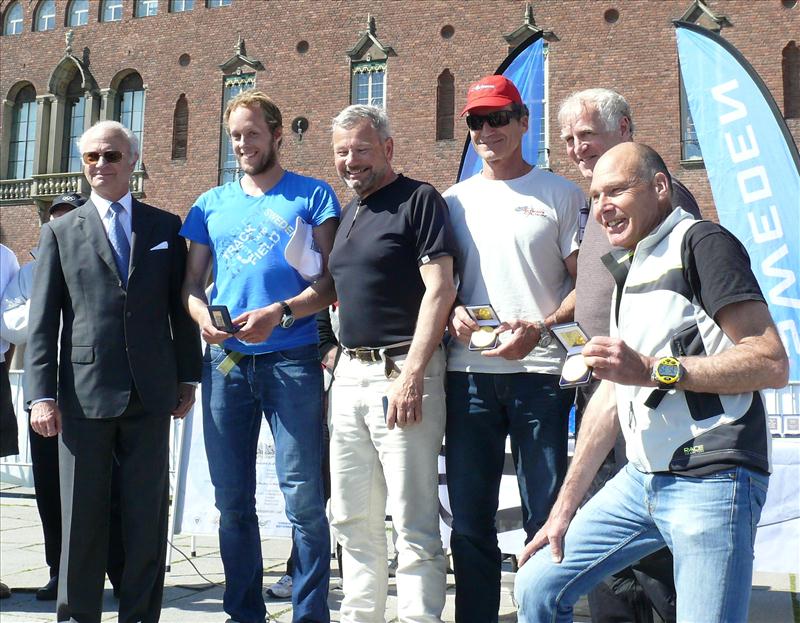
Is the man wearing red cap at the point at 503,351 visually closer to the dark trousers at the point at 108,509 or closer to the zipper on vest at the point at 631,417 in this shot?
the zipper on vest at the point at 631,417

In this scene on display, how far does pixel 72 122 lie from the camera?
24734mm

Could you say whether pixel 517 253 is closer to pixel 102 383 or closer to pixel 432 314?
pixel 432 314

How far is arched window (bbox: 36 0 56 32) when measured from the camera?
82.6 ft

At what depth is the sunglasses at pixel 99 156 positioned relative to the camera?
3.86 metres

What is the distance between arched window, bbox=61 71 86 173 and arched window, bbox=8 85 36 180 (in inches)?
38.9

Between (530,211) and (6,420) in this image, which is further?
(6,420)

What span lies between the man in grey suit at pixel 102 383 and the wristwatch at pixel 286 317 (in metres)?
0.63

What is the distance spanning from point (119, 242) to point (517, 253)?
1.82 metres

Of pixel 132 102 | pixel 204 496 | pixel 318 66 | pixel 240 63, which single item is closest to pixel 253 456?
pixel 204 496

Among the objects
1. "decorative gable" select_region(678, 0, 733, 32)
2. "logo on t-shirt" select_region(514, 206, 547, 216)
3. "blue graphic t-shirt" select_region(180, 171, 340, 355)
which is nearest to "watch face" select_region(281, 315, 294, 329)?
"blue graphic t-shirt" select_region(180, 171, 340, 355)

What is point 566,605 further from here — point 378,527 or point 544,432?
point 378,527

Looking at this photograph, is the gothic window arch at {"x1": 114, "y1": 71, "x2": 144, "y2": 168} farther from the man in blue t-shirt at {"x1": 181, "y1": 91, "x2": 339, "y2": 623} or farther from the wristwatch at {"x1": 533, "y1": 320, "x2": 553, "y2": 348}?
the wristwatch at {"x1": 533, "y1": 320, "x2": 553, "y2": 348}

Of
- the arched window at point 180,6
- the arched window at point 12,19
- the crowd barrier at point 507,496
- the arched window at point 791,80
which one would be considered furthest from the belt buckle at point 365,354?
the arched window at point 12,19

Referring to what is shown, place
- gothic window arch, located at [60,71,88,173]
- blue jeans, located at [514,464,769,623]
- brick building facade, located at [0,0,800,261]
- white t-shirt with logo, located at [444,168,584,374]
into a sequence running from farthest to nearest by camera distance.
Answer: gothic window arch, located at [60,71,88,173] < brick building facade, located at [0,0,800,261] < white t-shirt with logo, located at [444,168,584,374] < blue jeans, located at [514,464,769,623]
